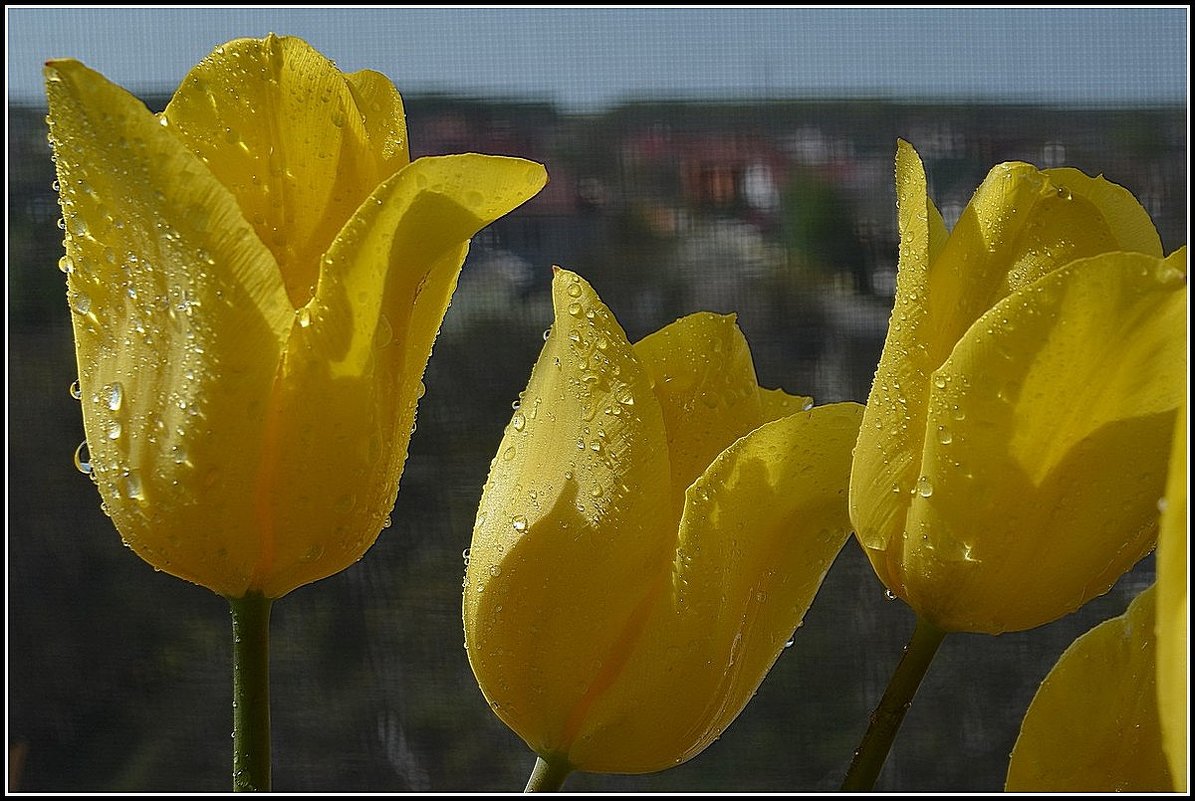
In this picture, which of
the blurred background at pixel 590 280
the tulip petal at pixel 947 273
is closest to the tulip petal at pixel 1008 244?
the tulip petal at pixel 947 273

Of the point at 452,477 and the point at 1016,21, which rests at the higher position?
the point at 1016,21

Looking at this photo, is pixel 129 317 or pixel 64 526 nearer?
pixel 129 317

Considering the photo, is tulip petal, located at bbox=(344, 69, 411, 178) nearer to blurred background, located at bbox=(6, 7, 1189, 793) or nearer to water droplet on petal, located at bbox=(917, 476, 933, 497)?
water droplet on petal, located at bbox=(917, 476, 933, 497)

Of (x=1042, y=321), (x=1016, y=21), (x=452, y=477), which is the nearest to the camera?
(x=1042, y=321)

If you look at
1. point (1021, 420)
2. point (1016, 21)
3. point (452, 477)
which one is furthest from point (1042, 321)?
point (452, 477)

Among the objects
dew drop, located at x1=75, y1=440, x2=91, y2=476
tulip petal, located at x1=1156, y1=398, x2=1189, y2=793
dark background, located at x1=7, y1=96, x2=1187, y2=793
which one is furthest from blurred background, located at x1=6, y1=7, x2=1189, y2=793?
tulip petal, located at x1=1156, y1=398, x2=1189, y2=793

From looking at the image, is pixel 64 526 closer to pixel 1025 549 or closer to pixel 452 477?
pixel 452 477

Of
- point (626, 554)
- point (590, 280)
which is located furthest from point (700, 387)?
point (590, 280)
